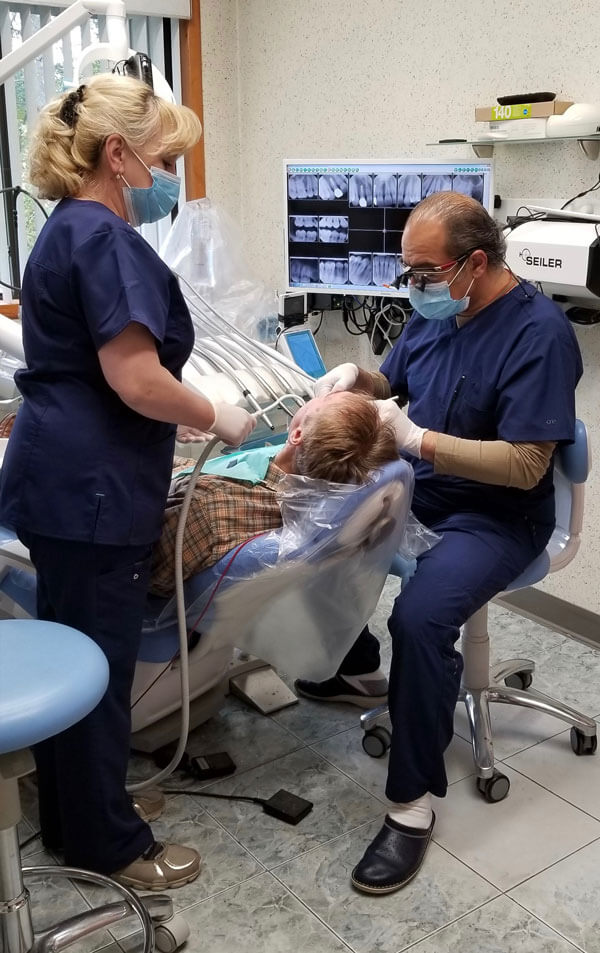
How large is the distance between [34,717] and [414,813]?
2.99ft

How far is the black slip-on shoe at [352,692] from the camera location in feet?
7.77

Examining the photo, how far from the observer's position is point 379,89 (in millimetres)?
3049

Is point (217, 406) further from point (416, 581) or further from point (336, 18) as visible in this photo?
point (336, 18)

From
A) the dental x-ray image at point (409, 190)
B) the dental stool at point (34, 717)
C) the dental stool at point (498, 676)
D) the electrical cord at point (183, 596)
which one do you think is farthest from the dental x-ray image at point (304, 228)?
the dental stool at point (34, 717)

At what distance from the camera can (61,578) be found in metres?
1.57

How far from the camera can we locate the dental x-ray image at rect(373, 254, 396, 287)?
9.56ft

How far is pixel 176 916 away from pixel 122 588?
0.57 metres

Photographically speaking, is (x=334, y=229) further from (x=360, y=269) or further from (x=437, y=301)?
(x=437, y=301)

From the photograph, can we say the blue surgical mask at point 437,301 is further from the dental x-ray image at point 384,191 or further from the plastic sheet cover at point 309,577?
the dental x-ray image at point 384,191

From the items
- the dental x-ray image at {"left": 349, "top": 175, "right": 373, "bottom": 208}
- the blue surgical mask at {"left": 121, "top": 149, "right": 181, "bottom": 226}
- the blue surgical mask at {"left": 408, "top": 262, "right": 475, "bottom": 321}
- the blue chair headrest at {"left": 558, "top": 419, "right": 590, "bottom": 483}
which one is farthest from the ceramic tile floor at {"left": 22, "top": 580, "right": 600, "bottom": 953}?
the dental x-ray image at {"left": 349, "top": 175, "right": 373, "bottom": 208}

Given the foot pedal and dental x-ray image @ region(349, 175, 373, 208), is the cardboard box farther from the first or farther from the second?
the foot pedal

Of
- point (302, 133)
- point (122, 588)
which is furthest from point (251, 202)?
point (122, 588)

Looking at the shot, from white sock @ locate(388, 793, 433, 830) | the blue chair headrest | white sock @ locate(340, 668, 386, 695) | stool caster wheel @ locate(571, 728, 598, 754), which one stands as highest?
the blue chair headrest

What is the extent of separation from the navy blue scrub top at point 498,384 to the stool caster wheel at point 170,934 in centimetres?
96
